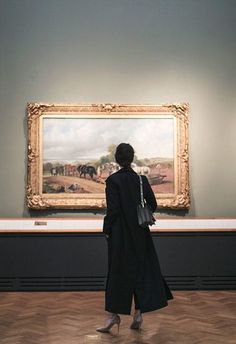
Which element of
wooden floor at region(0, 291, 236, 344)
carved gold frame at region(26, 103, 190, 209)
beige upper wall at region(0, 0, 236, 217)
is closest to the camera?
wooden floor at region(0, 291, 236, 344)

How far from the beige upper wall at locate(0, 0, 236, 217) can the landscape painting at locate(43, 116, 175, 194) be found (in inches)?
15.1

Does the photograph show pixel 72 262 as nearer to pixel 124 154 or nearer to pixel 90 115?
pixel 90 115

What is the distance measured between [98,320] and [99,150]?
328 centimetres

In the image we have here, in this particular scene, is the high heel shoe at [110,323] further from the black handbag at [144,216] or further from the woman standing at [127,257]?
the black handbag at [144,216]

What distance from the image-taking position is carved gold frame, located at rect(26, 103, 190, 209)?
27.3ft

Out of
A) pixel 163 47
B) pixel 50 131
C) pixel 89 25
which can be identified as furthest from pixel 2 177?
pixel 163 47

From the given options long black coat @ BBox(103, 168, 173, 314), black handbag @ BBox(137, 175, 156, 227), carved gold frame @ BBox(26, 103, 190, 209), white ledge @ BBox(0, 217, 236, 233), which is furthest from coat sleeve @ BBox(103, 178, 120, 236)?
carved gold frame @ BBox(26, 103, 190, 209)

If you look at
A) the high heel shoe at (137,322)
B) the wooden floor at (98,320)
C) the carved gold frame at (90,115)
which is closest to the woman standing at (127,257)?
the high heel shoe at (137,322)

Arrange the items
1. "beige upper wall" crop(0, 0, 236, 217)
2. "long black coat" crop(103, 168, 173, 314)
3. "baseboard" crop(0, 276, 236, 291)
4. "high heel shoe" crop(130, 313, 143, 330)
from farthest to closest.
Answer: "beige upper wall" crop(0, 0, 236, 217) < "baseboard" crop(0, 276, 236, 291) < "high heel shoe" crop(130, 313, 143, 330) < "long black coat" crop(103, 168, 173, 314)

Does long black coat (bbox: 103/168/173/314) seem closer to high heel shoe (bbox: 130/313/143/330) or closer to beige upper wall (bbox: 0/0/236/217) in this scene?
high heel shoe (bbox: 130/313/143/330)

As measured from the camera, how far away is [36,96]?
336 inches

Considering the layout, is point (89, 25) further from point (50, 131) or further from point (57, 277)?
point (57, 277)

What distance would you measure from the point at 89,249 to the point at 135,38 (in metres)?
3.57

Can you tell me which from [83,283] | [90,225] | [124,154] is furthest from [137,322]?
[90,225]
